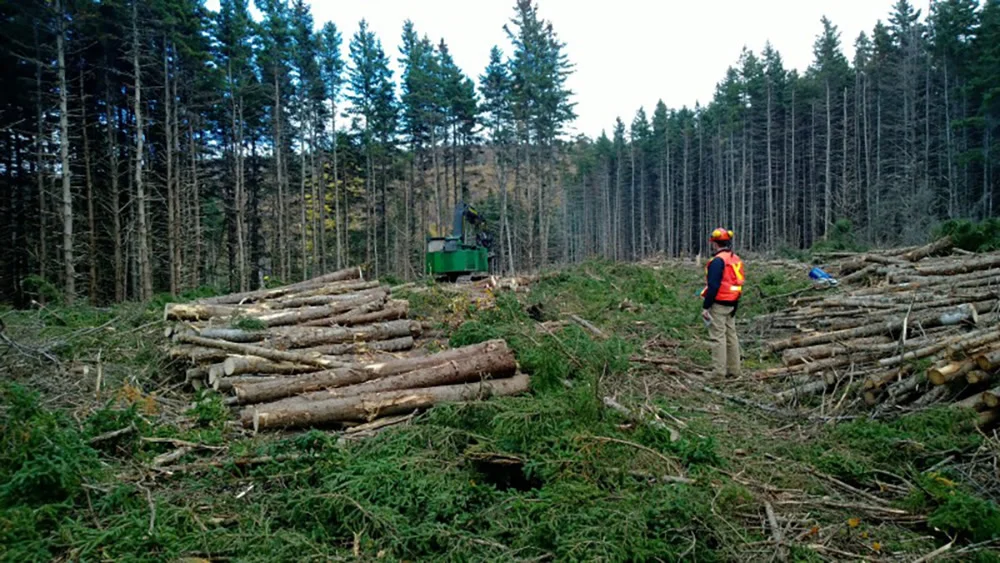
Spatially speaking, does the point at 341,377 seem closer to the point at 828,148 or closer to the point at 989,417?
the point at 989,417

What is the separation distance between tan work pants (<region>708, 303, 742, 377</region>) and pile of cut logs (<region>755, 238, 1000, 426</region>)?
0.42 m

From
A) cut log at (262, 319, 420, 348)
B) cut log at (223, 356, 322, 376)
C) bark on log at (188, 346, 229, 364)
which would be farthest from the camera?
cut log at (262, 319, 420, 348)

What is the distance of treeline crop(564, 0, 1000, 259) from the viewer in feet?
99.2

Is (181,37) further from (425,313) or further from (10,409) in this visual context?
(10,409)

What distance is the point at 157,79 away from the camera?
21.8 meters

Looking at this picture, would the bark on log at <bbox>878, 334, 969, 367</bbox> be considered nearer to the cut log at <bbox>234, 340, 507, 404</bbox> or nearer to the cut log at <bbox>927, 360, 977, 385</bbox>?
the cut log at <bbox>927, 360, 977, 385</bbox>

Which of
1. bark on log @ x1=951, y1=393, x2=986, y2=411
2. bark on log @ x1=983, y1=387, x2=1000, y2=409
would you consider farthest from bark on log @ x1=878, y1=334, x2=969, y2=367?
bark on log @ x1=983, y1=387, x2=1000, y2=409

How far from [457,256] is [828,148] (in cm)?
3336

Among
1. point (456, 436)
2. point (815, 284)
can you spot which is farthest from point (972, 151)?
point (456, 436)

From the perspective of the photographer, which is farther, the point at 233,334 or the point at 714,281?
the point at 233,334

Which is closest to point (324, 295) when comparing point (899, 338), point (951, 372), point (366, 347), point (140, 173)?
point (366, 347)

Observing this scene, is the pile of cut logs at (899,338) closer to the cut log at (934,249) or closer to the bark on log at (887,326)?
the bark on log at (887,326)

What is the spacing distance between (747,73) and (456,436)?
51.1 m

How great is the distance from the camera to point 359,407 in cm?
544
